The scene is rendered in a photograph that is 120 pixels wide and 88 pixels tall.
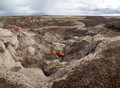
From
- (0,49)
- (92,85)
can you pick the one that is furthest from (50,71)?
(92,85)

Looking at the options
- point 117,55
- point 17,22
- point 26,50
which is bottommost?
point 26,50

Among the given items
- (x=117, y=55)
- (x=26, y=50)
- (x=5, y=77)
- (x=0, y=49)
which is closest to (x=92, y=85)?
(x=117, y=55)

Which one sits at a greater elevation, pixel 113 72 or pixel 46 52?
pixel 113 72

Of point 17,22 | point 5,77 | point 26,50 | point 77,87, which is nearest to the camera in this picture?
point 77,87

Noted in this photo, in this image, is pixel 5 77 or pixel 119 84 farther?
pixel 5 77

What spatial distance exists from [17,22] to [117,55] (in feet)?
146

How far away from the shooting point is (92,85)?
189 inches

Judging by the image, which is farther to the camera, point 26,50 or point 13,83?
point 26,50

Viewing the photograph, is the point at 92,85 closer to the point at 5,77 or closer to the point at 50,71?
the point at 5,77

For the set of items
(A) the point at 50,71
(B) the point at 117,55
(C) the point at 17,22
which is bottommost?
(A) the point at 50,71

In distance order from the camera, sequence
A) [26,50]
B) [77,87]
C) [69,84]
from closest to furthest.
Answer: [77,87] < [69,84] < [26,50]

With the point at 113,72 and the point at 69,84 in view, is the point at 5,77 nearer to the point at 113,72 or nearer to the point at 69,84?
the point at 69,84

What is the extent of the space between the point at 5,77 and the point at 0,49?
478 cm

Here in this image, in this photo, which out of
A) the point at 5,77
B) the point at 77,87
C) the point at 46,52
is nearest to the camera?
the point at 77,87
